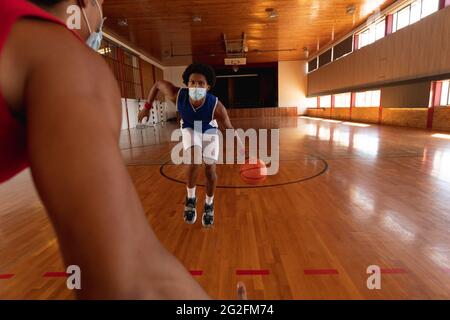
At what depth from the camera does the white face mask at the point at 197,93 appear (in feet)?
8.62

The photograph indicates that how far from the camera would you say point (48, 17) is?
1.23 feet

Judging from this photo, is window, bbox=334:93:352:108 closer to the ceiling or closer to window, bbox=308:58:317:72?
the ceiling

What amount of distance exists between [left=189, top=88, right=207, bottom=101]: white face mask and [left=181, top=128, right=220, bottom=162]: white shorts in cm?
32

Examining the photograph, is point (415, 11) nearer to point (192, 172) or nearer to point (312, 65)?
point (192, 172)

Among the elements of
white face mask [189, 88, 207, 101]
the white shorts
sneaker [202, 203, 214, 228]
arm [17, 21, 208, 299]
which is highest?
white face mask [189, 88, 207, 101]

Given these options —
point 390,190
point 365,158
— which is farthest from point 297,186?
point 365,158

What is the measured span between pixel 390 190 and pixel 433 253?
1555 mm

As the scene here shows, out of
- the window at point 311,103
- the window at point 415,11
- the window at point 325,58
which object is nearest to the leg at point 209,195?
the window at point 415,11

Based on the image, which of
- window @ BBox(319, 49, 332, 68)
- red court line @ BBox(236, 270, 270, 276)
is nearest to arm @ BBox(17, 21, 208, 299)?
red court line @ BBox(236, 270, 270, 276)

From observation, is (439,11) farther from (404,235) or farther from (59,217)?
(59,217)

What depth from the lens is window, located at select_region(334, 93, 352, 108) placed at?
595 inches

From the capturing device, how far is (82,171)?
1.10 ft

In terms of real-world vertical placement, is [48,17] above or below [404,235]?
above

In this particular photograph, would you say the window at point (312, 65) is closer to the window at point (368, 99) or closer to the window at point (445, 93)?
the window at point (368, 99)
